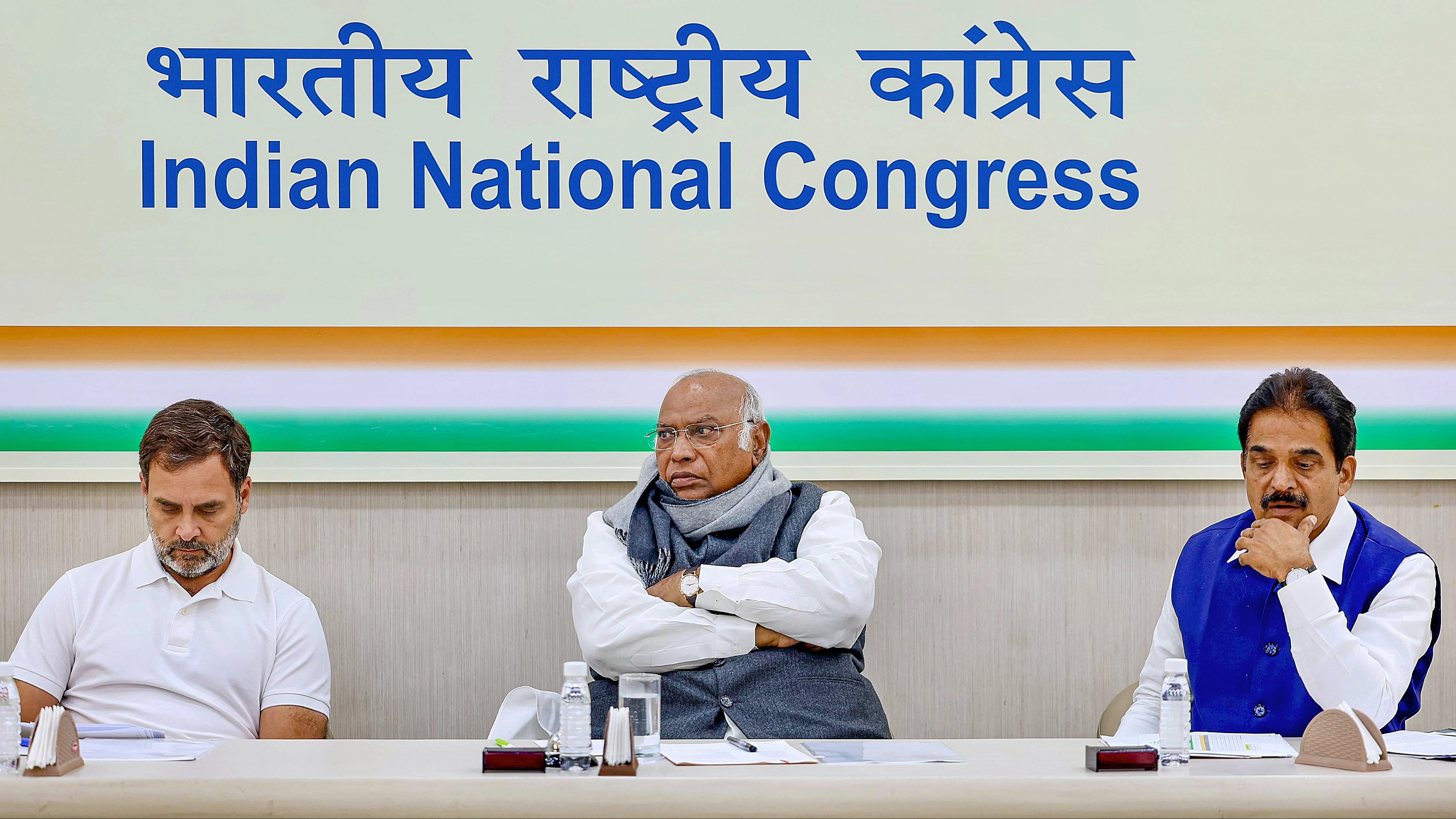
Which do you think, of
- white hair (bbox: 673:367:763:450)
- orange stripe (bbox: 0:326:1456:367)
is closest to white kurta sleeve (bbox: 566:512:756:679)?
white hair (bbox: 673:367:763:450)

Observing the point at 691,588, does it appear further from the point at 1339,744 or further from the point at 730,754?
the point at 1339,744

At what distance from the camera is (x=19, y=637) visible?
138 inches

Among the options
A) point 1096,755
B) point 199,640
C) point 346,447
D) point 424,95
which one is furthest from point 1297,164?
point 199,640

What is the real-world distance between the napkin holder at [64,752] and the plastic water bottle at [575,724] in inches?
31.1

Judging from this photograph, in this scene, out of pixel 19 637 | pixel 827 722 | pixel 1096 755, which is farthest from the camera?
pixel 19 637

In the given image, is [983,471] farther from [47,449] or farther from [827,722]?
[47,449]

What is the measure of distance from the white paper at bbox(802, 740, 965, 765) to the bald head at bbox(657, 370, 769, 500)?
1.04 meters

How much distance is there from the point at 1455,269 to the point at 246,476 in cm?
343

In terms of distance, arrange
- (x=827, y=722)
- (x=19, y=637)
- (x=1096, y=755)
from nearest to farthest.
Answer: (x=1096, y=755)
(x=827, y=722)
(x=19, y=637)

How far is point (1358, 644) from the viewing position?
2545mm

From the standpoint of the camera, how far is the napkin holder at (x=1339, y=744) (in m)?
2.03

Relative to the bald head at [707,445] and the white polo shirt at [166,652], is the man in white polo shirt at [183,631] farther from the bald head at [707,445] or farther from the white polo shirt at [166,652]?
the bald head at [707,445]

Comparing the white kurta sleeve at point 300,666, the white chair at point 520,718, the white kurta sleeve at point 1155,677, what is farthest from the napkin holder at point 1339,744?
the white kurta sleeve at point 300,666

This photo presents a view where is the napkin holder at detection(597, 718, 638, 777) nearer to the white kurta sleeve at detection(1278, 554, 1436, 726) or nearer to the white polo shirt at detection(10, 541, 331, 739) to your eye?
the white polo shirt at detection(10, 541, 331, 739)
